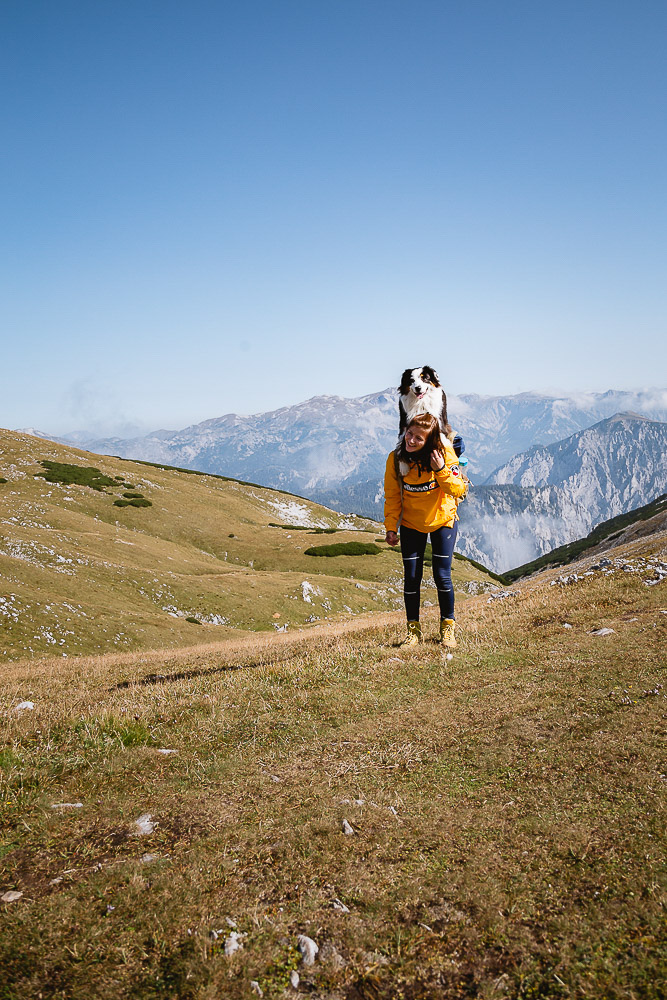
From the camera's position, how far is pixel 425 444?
1091cm

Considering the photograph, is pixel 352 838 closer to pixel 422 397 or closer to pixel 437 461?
pixel 437 461

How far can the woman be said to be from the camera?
35.8 ft

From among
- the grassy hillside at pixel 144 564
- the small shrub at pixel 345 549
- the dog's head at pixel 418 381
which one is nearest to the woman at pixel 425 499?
the dog's head at pixel 418 381

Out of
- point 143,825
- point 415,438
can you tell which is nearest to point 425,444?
point 415,438

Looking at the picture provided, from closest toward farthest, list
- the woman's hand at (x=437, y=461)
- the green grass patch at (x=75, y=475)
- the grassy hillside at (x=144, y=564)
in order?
the woman's hand at (x=437, y=461) → the grassy hillside at (x=144, y=564) → the green grass patch at (x=75, y=475)

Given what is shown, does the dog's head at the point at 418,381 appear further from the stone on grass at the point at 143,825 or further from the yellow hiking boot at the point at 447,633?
the stone on grass at the point at 143,825

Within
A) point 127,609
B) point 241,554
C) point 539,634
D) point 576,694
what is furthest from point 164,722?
point 241,554

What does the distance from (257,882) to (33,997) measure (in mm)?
1702

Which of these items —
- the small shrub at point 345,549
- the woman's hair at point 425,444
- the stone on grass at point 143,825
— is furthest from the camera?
the small shrub at point 345,549

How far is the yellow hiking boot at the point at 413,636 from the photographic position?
12047 mm

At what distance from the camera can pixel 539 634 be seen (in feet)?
38.7

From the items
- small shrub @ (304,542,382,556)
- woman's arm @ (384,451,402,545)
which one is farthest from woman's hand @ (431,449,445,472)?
small shrub @ (304,542,382,556)

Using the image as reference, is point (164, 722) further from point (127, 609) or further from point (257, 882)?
point (127, 609)

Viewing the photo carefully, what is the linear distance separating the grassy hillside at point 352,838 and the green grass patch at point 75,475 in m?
70.1
